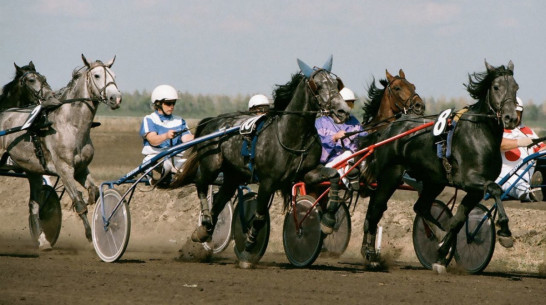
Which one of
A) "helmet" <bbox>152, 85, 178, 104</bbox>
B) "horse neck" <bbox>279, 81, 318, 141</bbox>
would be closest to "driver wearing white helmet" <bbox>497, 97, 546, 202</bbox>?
"horse neck" <bbox>279, 81, 318, 141</bbox>

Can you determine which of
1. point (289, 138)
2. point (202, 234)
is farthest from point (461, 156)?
point (202, 234)

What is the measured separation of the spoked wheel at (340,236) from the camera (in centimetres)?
1286

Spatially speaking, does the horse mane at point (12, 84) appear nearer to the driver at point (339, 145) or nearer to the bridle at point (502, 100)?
the driver at point (339, 145)

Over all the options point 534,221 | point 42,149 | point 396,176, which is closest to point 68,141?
point 42,149

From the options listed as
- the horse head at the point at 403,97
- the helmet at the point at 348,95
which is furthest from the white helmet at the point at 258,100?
the horse head at the point at 403,97

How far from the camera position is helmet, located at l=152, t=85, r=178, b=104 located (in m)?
12.7

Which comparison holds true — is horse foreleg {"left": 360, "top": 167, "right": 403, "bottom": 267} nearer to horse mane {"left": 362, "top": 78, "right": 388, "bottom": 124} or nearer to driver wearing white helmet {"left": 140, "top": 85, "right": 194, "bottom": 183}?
horse mane {"left": 362, "top": 78, "right": 388, "bottom": 124}

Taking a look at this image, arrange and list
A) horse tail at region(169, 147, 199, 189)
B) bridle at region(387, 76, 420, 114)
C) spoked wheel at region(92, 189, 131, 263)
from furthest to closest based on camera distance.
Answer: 1. bridle at region(387, 76, 420, 114)
2. horse tail at region(169, 147, 199, 189)
3. spoked wheel at region(92, 189, 131, 263)

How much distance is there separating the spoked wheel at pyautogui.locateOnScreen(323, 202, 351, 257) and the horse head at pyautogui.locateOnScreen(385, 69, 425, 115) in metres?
1.46

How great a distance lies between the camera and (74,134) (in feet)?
41.5

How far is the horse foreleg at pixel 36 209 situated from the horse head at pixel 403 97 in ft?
16.2

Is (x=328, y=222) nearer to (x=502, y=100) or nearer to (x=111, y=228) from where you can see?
(x=502, y=100)

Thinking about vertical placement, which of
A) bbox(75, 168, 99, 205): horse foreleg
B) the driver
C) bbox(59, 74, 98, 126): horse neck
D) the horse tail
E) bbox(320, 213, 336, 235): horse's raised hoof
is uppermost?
bbox(59, 74, 98, 126): horse neck

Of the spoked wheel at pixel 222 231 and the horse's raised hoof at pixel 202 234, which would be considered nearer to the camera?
the horse's raised hoof at pixel 202 234
